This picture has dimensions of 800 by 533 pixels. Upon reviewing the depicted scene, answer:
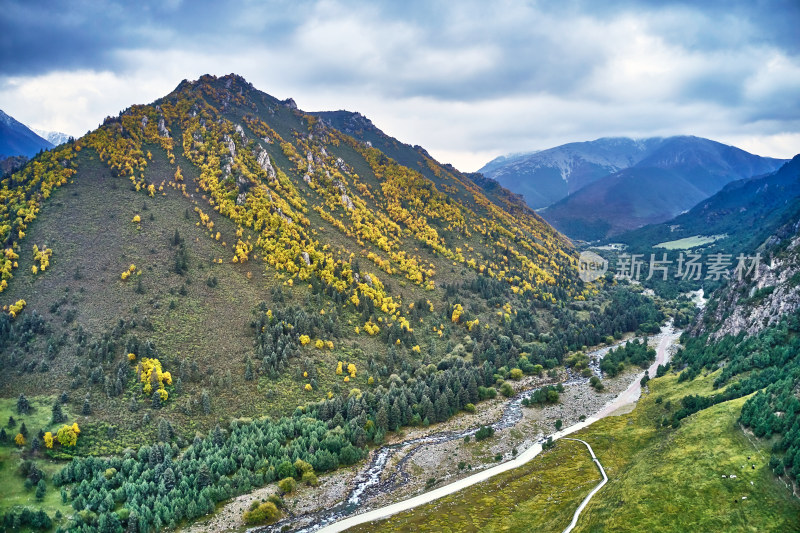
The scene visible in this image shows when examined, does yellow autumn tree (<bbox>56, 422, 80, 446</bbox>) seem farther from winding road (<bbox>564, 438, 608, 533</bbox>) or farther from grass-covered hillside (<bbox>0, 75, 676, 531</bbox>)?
winding road (<bbox>564, 438, 608, 533</bbox>)

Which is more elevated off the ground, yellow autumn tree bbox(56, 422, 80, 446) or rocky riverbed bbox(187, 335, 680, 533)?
yellow autumn tree bbox(56, 422, 80, 446)

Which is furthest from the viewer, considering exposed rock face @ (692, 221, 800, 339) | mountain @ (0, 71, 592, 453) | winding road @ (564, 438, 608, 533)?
exposed rock face @ (692, 221, 800, 339)

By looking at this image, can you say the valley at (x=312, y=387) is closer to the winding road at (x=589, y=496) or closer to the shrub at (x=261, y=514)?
the shrub at (x=261, y=514)

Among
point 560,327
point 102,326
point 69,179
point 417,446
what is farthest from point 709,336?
point 69,179

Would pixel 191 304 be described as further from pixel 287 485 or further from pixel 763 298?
pixel 763 298

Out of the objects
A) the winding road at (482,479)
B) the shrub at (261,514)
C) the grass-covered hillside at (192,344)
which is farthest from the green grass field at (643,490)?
the grass-covered hillside at (192,344)

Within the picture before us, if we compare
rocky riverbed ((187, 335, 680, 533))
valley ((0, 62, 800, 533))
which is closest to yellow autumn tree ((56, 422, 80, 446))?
valley ((0, 62, 800, 533))

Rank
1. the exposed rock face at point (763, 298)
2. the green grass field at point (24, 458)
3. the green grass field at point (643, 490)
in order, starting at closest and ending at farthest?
the green grass field at point (643, 490)
the green grass field at point (24, 458)
the exposed rock face at point (763, 298)

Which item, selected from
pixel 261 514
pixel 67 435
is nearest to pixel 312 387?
pixel 261 514
